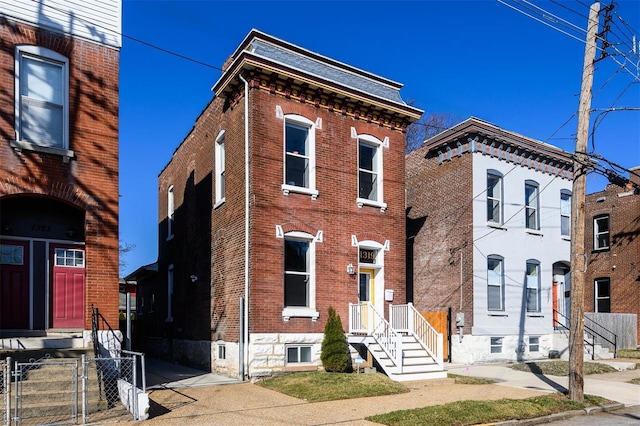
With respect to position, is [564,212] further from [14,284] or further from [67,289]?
[14,284]

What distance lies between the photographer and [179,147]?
78.7 feet

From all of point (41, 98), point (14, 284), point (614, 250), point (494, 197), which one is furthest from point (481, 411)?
point (614, 250)

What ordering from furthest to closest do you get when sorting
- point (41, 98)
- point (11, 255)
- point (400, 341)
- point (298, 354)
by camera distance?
point (298, 354), point (400, 341), point (41, 98), point (11, 255)

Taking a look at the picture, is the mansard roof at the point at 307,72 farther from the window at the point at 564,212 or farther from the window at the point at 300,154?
the window at the point at 564,212

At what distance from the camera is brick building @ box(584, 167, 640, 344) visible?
28500 mm

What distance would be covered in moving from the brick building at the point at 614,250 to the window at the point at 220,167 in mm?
20414

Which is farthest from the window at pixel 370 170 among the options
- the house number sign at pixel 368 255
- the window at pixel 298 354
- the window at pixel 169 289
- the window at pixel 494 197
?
the window at pixel 169 289

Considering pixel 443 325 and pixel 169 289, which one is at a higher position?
pixel 169 289

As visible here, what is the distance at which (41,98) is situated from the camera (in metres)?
12.8

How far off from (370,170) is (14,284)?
1097 cm

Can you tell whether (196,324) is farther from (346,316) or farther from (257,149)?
(257,149)

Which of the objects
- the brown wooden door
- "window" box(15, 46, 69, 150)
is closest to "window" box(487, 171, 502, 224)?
the brown wooden door

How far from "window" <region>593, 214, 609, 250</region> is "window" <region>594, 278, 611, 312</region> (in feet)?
5.99

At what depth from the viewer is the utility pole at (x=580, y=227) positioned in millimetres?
12953
